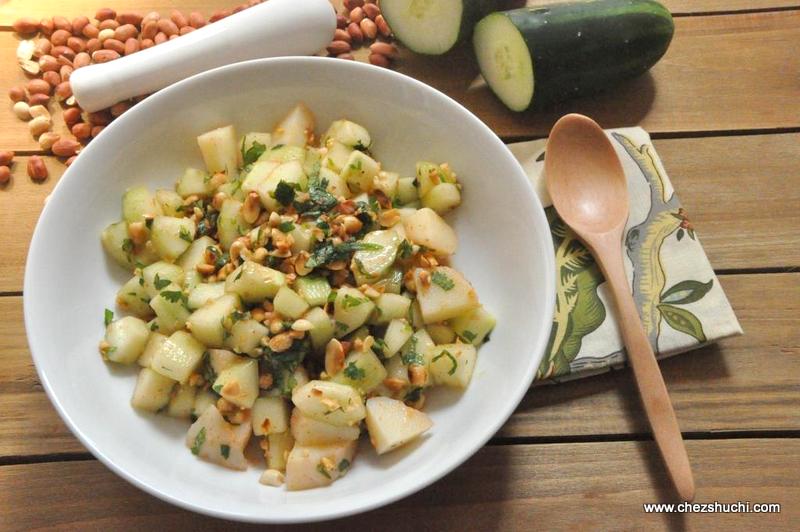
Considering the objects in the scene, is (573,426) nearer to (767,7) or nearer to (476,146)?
(476,146)

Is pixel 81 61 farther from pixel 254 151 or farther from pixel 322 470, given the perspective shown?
pixel 322 470

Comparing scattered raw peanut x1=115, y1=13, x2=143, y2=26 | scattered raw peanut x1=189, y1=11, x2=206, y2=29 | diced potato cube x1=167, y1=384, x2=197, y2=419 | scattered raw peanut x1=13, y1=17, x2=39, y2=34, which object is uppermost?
scattered raw peanut x1=13, y1=17, x2=39, y2=34

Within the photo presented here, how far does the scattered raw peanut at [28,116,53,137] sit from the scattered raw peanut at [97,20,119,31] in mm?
264

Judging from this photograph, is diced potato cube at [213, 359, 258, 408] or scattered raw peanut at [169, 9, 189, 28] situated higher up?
scattered raw peanut at [169, 9, 189, 28]

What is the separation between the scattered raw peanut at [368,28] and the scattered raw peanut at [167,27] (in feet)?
1.39

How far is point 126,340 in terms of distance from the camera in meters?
1.11

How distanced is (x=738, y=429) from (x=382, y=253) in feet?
2.38

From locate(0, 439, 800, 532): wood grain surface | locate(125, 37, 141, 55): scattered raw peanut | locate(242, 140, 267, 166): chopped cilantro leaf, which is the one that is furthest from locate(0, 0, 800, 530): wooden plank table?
locate(242, 140, 267, 166): chopped cilantro leaf

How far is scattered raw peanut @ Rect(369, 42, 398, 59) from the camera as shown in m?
1.56

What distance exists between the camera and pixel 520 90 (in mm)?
1454

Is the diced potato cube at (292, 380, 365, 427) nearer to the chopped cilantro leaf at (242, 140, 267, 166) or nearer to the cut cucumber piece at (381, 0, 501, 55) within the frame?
the chopped cilantro leaf at (242, 140, 267, 166)

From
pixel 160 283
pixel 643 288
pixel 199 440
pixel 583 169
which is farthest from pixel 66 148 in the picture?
pixel 643 288

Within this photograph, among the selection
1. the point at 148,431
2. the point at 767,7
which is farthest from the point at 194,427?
the point at 767,7

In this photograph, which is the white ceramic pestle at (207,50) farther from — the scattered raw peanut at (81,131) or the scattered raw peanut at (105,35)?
the scattered raw peanut at (105,35)
